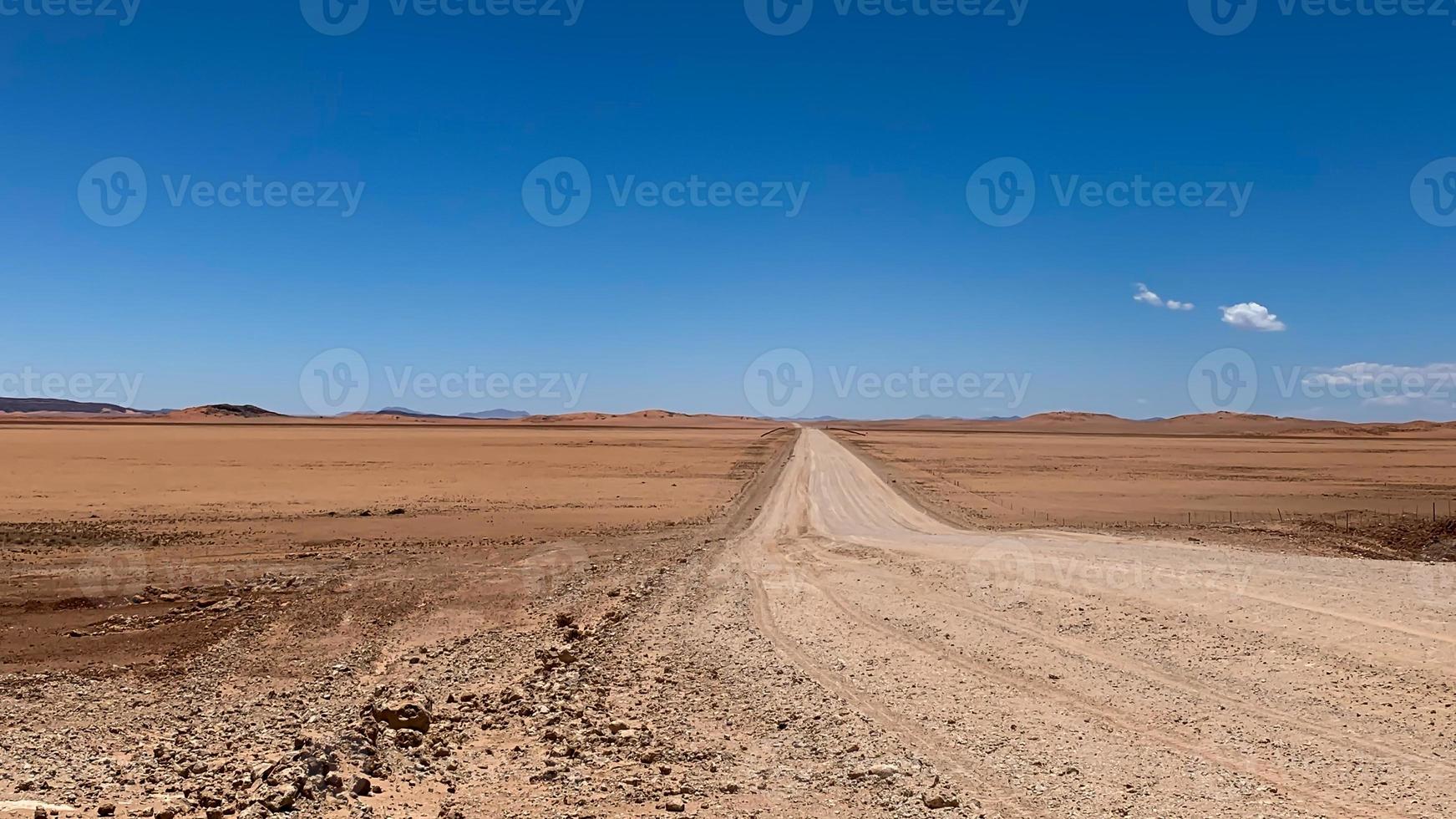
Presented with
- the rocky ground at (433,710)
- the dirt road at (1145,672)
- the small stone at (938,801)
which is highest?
the dirt road at (1145,672)

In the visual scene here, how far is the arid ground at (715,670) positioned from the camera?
653 cm

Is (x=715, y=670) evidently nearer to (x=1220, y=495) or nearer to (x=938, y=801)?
(x=938, y=801)

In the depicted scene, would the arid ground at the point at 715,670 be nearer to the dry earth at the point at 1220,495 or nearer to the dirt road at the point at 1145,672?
the dirt road at the point at 1145,672

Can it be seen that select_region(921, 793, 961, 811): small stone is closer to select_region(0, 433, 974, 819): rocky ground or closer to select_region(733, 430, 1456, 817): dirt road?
select_region(0, 433, 974, 819): rocky ground

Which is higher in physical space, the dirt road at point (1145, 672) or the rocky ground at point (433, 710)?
the dirt road at point (1145, 672)

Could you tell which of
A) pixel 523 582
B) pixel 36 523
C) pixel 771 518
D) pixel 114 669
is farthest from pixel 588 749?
pixel 36 523

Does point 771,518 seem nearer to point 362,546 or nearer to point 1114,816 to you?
point 362,546

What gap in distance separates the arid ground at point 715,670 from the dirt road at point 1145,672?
0.05m

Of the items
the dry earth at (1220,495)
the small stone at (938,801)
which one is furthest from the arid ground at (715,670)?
the dry earth at (1220,495)

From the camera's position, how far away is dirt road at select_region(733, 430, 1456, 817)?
6.51 meters

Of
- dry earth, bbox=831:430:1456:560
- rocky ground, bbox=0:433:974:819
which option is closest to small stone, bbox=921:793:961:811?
rocky ground, bbox=0:433:974:819

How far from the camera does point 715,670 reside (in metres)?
9.88

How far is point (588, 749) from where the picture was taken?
7508 millimetres

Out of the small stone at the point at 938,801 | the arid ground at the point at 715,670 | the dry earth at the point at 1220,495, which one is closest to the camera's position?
the small stone at the point at 938,801
